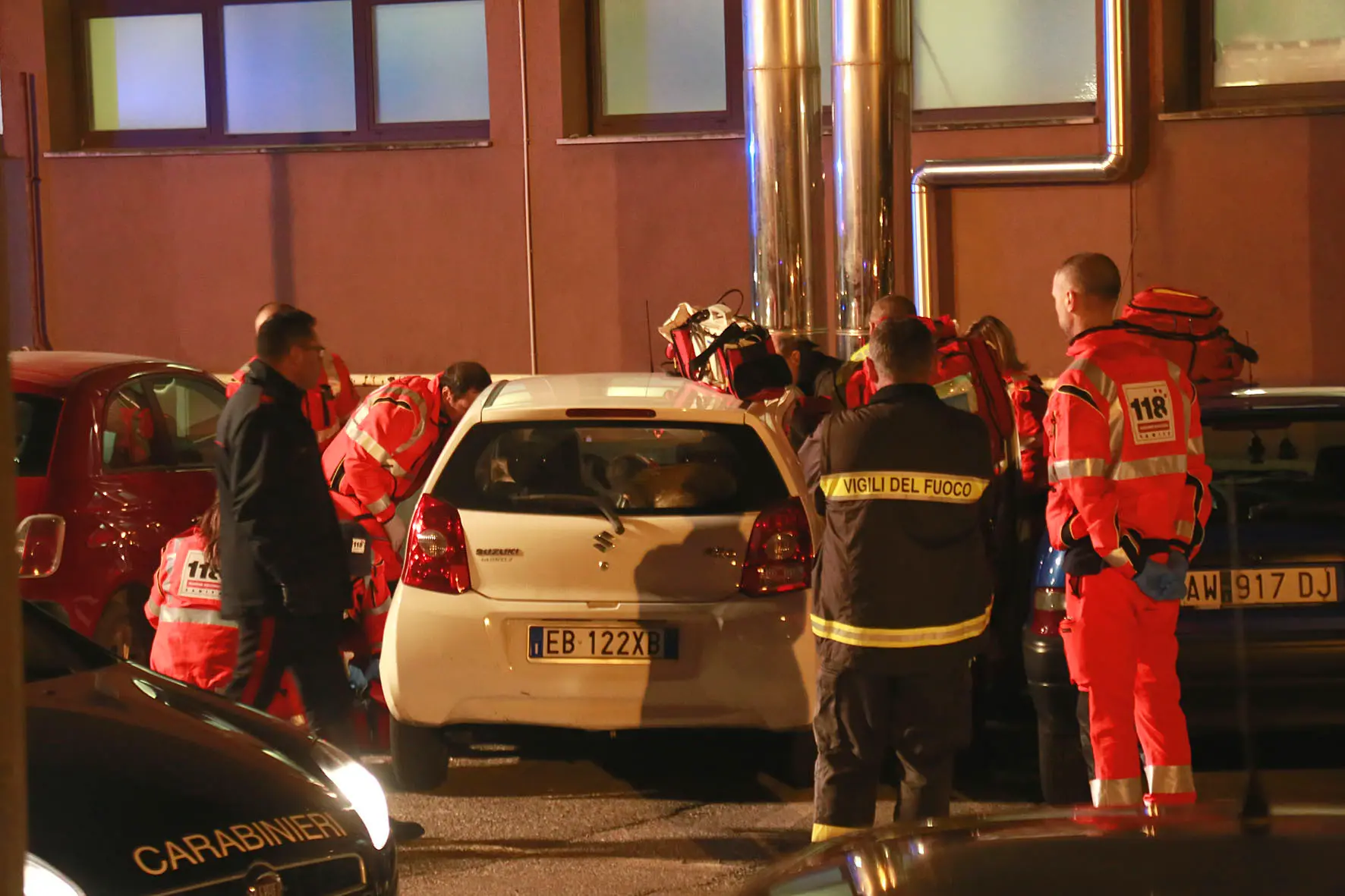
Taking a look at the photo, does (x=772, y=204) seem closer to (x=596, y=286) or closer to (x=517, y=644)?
(x=596, y=286)

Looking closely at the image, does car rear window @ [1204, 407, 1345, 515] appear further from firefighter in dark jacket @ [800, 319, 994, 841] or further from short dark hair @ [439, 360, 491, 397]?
short dark hair @ [439, 360, 491, 397]

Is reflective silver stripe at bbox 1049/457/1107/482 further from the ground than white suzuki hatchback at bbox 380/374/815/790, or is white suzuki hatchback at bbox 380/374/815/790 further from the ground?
reflective silver stripe at bbox 1049/457/1107/482

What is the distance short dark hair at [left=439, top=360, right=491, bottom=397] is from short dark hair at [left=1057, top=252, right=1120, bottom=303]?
338cm

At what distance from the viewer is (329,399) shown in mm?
9805

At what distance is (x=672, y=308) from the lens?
13.6 metres

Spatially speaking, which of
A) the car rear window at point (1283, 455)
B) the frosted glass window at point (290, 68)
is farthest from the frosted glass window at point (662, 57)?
the car rear window at point (1283, 455)

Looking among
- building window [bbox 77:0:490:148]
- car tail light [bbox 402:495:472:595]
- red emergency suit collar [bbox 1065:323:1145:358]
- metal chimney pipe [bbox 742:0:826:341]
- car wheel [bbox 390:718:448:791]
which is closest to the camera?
red emergency suit collar [bbox 1065:323:1145:358]

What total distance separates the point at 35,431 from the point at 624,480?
2.61 meters

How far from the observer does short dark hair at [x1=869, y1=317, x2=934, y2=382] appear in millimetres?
5000

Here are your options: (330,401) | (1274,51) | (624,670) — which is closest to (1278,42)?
(1274,51)

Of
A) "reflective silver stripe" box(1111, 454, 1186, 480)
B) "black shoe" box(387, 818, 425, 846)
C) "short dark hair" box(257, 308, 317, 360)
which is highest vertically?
"short dark hair" box(257, 308, 317, 360)

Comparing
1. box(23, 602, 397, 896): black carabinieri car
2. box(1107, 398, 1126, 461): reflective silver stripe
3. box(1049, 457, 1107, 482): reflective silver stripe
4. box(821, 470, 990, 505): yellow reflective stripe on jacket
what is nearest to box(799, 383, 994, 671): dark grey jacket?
box(821, 470, 990, 505): yellow reflective stripe on jacket

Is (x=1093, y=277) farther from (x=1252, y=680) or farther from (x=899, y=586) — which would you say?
(x=1252, y=680)

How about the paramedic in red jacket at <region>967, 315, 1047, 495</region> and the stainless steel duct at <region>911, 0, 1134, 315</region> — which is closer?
the paramedic in red jacket at <region>967, 315, 1047, 495</region>
